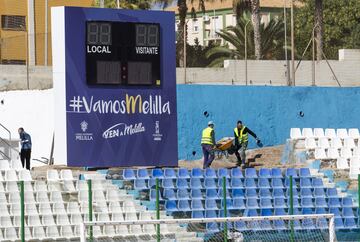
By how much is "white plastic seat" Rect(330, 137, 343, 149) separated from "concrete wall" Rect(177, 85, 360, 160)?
245 centimetres

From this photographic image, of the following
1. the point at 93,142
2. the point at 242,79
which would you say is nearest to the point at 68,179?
the point at 93,142

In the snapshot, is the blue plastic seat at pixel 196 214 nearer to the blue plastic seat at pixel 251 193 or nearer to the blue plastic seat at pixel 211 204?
the blue plastic seat at pixel 211 204

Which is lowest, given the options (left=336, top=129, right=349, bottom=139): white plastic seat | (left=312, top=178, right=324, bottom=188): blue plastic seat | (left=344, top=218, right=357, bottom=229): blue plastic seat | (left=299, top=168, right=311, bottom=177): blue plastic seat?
(left=344, top=218, right=357, bottom=229): blue plastic seat

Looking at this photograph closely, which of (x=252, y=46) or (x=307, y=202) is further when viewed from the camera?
(x=252, y=46)

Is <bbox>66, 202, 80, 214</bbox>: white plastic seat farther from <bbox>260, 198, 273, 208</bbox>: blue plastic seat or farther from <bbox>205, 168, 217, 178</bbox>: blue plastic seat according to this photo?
<bbox>260, 198, 273, 208</bbox>: blue plastic seat

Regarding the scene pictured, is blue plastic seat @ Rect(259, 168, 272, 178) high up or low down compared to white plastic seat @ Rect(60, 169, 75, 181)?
down

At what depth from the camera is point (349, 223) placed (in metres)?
30.3

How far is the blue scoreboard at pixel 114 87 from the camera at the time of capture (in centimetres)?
2781

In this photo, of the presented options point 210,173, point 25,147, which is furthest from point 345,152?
point 25,147

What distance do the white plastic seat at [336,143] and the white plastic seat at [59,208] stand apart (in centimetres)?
934

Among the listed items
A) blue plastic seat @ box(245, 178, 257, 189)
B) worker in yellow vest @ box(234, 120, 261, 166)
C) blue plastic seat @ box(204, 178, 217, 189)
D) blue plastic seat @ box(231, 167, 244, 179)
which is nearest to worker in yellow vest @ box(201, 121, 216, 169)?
worker in yellow vest @ box(234, 120, 261, 166)

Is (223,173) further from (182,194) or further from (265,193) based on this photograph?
(182,194)

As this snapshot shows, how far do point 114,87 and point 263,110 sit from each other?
27.3 ft

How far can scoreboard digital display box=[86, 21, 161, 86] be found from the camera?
28.0 meters
